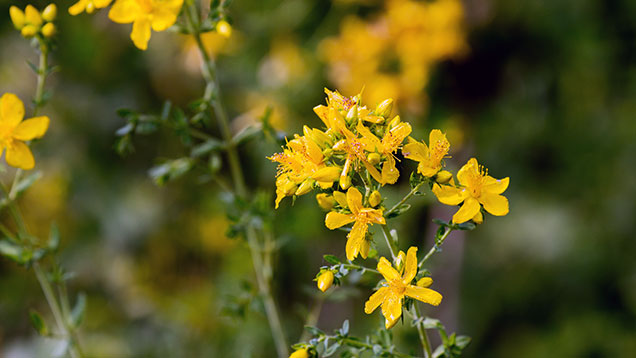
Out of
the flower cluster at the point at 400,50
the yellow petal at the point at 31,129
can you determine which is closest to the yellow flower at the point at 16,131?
the yellow petal at the point at 31,129

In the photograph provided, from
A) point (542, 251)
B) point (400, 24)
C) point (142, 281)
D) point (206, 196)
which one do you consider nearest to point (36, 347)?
point (142, 281)

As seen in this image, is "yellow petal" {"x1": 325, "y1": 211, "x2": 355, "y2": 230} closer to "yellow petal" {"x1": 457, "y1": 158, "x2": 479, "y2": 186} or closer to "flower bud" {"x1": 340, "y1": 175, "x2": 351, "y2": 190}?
"flower bud" {"x1": 340, "y1": 175, "x2": 351, "y2": 190}

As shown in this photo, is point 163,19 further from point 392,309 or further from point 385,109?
point 392,309

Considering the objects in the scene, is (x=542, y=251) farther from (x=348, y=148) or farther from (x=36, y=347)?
(x=36, y=347)

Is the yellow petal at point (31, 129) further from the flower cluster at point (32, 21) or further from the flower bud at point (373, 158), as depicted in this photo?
the flower bud at point (373, 158)

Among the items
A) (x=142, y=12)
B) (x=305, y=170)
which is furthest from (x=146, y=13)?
(x=305, y=170)
